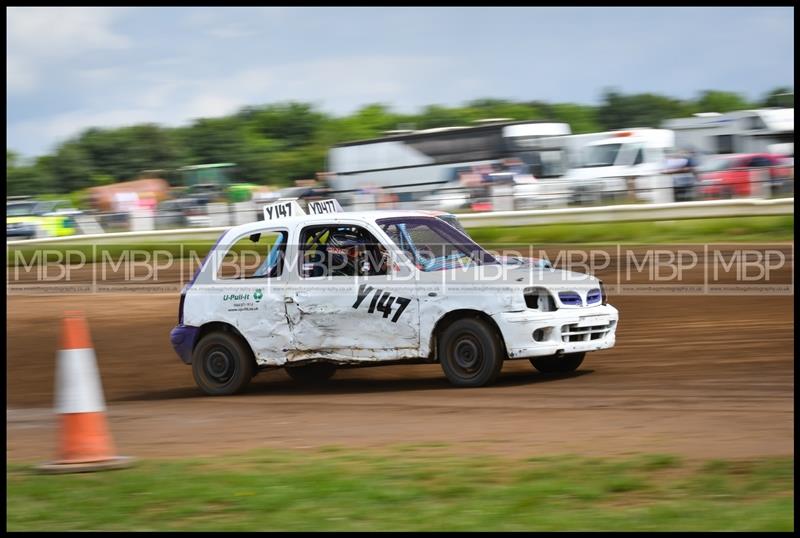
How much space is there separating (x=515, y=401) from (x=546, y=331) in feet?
2.80

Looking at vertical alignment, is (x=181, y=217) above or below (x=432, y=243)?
above

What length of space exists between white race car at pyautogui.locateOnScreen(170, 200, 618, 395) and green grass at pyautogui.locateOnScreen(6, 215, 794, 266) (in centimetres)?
1149

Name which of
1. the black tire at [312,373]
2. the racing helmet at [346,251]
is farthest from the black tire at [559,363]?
the black tire at [312,373]

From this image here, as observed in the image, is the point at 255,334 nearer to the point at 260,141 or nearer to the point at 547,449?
the point at 547,449

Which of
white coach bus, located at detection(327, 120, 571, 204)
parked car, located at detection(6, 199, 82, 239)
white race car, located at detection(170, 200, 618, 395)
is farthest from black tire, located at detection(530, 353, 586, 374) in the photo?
parked car, located at detection(6, 199, 82, 239)

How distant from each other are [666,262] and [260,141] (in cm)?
6783

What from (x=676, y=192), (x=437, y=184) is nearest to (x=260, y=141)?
(x=437, y=184)

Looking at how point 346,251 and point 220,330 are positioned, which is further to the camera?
point 220,330

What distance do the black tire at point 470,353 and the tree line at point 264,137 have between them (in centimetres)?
4672

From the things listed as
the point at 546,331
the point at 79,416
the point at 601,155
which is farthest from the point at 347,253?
the point at 601,155

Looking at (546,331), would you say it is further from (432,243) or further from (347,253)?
(347,253)

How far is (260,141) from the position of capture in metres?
83.8

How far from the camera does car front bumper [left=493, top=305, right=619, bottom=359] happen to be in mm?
→ 9422

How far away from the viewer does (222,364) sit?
10.8 m
